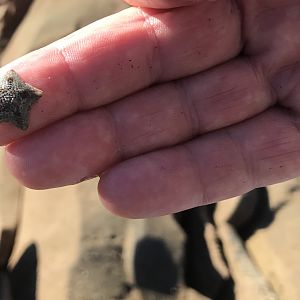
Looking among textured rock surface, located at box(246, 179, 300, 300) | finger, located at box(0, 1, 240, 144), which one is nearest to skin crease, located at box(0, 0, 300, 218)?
finger, located at box(0, 1, 240, 144)

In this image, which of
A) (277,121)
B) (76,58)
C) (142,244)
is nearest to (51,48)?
(76,58)

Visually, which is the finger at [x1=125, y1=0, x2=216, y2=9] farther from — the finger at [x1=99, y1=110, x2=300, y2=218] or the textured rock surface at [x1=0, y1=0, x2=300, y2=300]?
the textured rock surface at [x1=0, y1=0, x2=300, y2=300]

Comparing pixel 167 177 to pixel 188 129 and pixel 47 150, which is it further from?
pixel 47 150

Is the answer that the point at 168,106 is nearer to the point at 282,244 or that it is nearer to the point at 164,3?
the point at 164,3

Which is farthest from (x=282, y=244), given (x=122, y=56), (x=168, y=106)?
(x=122, y=56)

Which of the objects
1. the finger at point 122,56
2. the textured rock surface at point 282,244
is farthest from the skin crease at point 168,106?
the textured rock surface at point 282,244
